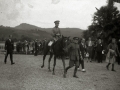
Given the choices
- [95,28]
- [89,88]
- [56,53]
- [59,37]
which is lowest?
[89,88]

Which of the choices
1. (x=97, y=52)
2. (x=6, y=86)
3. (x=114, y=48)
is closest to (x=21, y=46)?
(x=97, y=52)

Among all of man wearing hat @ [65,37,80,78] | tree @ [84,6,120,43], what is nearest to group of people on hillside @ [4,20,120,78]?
man wearing hat @ [65,37,80,78]

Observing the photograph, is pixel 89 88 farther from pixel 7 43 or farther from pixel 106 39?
pixel 106 39

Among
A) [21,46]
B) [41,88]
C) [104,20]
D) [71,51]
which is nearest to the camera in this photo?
[41,88]

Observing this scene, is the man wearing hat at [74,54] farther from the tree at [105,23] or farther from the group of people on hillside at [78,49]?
the tree at [105,23]

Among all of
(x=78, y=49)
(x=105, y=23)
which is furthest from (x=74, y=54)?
(x=105, y=23)

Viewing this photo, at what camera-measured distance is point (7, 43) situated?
13.6m

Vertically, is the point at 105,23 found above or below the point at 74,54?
above

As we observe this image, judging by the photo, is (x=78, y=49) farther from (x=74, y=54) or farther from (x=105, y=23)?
(x=105, y=23)

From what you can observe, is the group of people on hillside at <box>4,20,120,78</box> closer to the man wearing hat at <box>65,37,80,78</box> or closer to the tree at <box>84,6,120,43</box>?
the man wearing hat at <box>65,37,80,78</box>

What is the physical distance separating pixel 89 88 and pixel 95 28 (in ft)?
133

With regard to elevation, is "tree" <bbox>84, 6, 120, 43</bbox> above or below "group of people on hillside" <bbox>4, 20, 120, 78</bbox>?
above

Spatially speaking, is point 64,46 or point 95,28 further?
point 95,28

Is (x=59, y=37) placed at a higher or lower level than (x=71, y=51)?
higher
